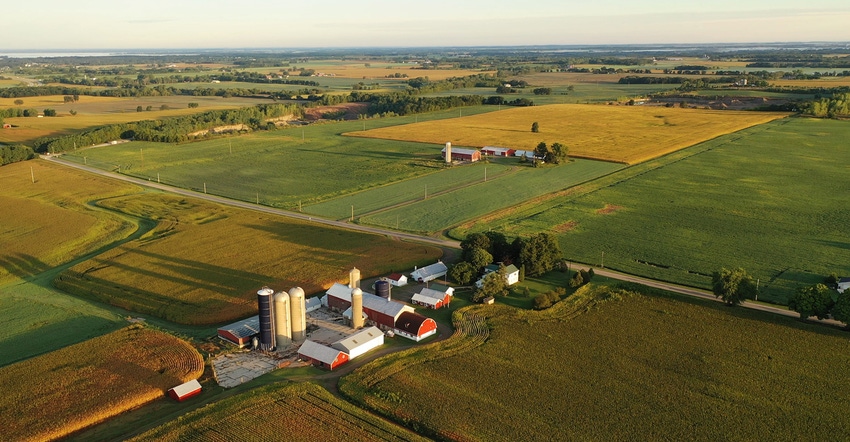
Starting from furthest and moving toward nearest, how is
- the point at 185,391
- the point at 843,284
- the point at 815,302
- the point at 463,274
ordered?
the point at 463,274
the point at 843,284
the point at 815,302
the point at 185,391

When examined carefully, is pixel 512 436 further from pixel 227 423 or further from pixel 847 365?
pixel 847 365

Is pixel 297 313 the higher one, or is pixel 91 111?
pixel 91 111

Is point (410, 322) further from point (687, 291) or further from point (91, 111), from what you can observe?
point (91, 111)

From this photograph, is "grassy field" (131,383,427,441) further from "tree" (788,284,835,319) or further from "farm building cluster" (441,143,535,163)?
"farm building cluster" (441,143,535,163)

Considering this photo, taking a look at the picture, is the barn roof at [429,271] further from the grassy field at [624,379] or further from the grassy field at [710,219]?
the grassy field at [710,219]

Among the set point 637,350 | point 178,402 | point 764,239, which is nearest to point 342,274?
point 178,402

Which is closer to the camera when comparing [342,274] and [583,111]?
[342,274]

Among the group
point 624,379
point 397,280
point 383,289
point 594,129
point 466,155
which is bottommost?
point 624,379

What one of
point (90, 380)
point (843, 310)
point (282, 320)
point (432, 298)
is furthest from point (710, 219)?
point (90, 380)
